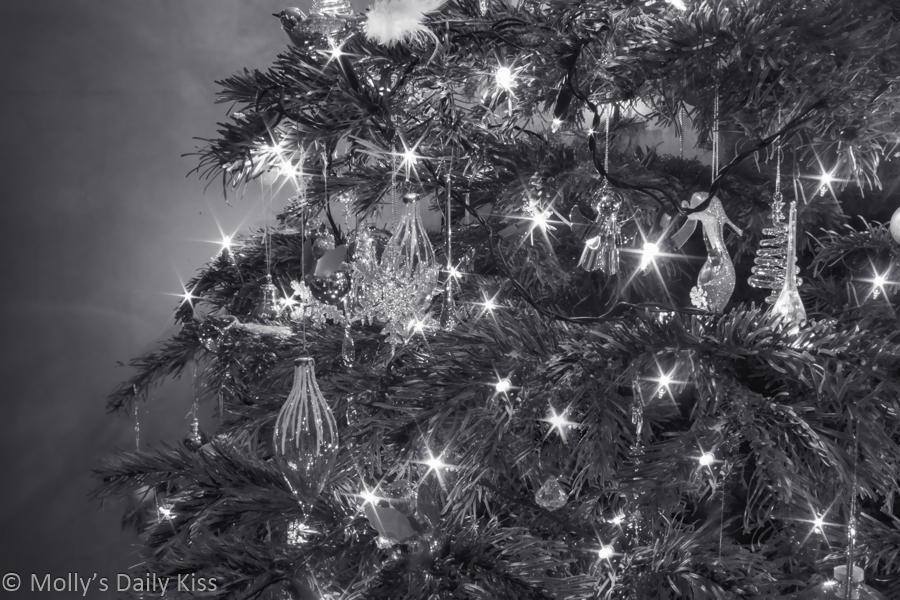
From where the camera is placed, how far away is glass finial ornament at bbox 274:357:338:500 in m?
0.42

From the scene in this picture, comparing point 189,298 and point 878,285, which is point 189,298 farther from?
point 878,285

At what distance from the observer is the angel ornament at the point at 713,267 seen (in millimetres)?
512

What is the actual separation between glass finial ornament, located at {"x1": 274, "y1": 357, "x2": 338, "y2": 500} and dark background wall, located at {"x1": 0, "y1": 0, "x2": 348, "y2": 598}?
1.01m

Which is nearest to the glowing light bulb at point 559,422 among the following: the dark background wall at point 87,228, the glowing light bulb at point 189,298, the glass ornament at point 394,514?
the glass ornament at point 394,514

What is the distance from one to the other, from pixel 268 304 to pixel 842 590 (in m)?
0.63

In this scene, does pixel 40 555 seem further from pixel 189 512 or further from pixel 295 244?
pixel 189 512

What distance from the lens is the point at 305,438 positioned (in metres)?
0.44

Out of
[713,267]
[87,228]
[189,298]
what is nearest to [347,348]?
[713,267]

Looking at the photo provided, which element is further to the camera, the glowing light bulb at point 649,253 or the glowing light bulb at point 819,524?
the glowing light bulb at point 649,253

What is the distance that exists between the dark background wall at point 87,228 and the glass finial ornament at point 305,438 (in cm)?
101

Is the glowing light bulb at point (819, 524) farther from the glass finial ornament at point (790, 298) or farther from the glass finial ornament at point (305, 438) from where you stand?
the glass finial ornament at point (305, 438)

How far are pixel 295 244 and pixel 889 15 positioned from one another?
2.26 feet

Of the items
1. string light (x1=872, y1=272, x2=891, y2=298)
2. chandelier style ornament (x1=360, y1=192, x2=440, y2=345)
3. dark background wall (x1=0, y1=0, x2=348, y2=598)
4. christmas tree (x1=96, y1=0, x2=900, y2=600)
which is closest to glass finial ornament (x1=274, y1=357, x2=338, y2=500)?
christmas tree (x1=96, y1=0, x2=900, y2=600)

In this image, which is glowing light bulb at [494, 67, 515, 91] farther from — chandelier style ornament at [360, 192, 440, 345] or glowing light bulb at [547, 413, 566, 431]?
glowing light bulb at [547, 413, 566, 431]
